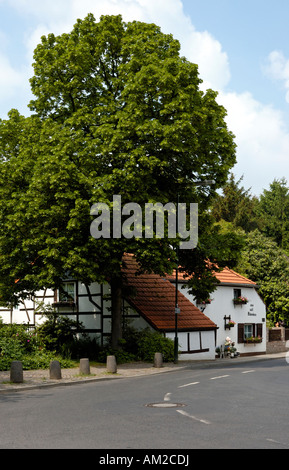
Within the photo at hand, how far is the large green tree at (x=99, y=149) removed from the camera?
22750mm

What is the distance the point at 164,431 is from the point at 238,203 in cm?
6028

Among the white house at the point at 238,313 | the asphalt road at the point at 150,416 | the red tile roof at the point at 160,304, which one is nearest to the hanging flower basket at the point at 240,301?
the white house at the point at 238,313

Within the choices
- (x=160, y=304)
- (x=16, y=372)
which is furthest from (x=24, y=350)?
(x=160, y=304)

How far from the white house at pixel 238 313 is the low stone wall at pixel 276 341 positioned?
1.41 metres

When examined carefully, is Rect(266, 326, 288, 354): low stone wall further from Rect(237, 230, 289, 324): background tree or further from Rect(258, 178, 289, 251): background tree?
Rect(258, 178, 289, 251): background tree

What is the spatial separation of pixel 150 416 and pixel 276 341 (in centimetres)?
3755

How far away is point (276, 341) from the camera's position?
154 feet

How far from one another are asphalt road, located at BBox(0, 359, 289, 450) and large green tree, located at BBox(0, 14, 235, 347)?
624 centimetres

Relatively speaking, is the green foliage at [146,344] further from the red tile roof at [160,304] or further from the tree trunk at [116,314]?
the tree trunk at [116,314]

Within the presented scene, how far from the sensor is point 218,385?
1786 cm

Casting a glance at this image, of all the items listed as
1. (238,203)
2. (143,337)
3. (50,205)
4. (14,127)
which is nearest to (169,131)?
(50,205)

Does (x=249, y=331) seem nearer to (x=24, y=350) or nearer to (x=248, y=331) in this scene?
(x=248, y=331)

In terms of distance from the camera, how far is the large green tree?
74.6 feet

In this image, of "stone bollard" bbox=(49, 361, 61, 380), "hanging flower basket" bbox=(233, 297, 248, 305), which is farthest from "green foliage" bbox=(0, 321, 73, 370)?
"hanging flower basket" bbox=(233, 297, 248, 305)
